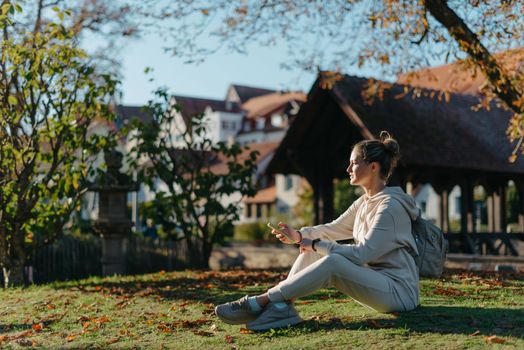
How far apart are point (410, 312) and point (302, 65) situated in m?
9.84

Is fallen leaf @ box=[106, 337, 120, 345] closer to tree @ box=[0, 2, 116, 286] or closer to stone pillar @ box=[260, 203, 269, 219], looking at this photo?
tree @ box=[0, 2, 116, 286]

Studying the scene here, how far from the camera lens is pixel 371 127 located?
16.6 meters

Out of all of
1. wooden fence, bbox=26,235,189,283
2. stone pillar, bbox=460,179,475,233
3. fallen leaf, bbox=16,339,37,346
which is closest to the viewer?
fallen leaf, bbox=16,339,37,346

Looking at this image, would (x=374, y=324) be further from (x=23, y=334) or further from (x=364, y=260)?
(x=23, y=334)

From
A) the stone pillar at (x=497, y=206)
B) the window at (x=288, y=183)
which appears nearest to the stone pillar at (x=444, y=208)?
the stone pillar at (x=497, y=206)

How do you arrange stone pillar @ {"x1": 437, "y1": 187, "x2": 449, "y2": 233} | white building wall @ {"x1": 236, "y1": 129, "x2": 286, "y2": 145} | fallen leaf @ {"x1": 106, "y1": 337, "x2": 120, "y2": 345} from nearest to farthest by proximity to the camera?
fallen leaf @ {"x1": 106, "y1": 337, "x2": 120, "y2": 345}, stone pillar @ {"x1": 437, "y1": 187, "x2": 449, "y2": 233}, white building wall @ {"x1": 236, "y1": 129, "x2": 286, "y2": 145}

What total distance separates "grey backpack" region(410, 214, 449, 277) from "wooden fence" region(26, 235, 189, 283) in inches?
437

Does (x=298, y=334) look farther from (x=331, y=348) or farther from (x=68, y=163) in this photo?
(x=68, y=163)

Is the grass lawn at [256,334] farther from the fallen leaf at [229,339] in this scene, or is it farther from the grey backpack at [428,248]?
the grey backpack at [428,248]

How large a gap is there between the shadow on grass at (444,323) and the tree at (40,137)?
716cm

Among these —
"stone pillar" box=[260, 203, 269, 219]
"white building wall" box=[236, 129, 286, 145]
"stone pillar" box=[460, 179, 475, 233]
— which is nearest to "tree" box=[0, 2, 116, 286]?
"stone pillar" box=[460, 179, 475, 233]

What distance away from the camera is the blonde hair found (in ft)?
19.1

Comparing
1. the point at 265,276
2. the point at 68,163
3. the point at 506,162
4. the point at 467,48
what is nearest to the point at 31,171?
the point at 68,163

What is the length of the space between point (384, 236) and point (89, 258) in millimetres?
13108
